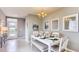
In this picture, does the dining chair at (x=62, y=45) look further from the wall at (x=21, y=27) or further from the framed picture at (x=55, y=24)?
the wall at (x=21, y=27)

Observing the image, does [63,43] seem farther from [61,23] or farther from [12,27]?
[12,27]

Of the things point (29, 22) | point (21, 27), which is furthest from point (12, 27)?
point (29, 22)

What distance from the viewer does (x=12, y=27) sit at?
1890mm

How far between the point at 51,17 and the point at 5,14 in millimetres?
1179

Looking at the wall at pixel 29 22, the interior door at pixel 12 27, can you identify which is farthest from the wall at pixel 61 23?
the interior door at pixel 12 27

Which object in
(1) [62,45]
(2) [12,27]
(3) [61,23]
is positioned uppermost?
(3) [61,23]

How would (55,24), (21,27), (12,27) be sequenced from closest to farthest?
(12,27)
(21,27)
(55,24)

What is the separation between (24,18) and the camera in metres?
2.10

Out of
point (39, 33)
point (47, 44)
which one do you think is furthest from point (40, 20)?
point (47, 44)

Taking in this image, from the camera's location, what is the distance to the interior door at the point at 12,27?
6.06ft

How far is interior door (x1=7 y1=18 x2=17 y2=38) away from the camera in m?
1.85

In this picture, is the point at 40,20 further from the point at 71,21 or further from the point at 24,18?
the point at 71,21

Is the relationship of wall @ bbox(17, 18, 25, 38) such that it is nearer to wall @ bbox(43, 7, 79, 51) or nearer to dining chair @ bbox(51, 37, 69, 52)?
wall @ bbox(43, 7, 79, 51)
